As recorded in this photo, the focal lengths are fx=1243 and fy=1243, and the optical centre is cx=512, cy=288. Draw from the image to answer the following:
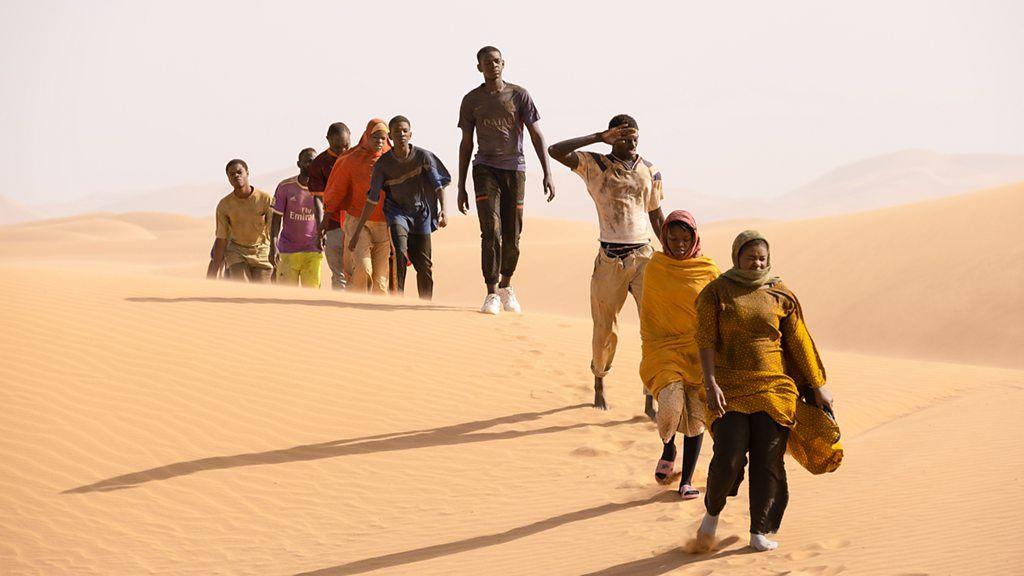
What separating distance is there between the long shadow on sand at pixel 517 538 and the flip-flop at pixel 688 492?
131mm

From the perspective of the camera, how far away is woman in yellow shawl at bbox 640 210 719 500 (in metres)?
6.95

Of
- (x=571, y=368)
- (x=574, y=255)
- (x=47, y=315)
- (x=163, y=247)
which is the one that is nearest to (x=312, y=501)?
(x=571, y=368)

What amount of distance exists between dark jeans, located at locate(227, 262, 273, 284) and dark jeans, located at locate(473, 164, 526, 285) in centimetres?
361

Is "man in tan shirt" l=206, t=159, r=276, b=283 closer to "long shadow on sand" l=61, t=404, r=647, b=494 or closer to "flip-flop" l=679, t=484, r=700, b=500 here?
"long shadow on sand" l=61, t=404, r=647, b=494

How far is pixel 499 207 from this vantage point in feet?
35.6

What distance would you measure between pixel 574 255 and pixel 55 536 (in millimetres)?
24407

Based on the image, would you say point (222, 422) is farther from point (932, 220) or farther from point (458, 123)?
point (932, 220)

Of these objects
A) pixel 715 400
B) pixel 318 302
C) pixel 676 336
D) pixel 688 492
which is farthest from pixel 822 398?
pixel 318 302

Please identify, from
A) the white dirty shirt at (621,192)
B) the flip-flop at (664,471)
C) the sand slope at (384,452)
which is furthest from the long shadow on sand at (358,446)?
the flip-flop at (664,471)

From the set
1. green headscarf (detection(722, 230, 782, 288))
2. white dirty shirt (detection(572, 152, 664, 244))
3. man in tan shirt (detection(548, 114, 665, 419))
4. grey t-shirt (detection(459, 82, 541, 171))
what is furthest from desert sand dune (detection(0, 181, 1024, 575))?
grey t-shirt (detection(459, 82, 541, 171))

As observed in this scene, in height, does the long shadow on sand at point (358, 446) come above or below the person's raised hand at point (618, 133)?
below

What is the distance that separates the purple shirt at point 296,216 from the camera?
44.2 feet

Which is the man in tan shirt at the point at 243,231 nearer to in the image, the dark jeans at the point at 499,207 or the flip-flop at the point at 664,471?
the dark jeans at the point at 499,207

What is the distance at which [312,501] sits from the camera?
8.18 metres
